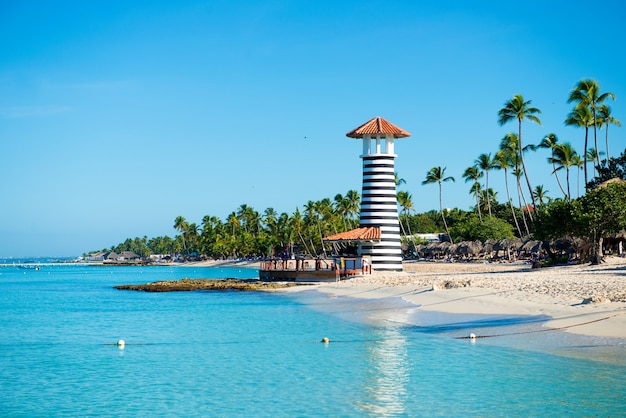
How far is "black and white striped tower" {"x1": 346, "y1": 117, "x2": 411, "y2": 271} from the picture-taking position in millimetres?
44688

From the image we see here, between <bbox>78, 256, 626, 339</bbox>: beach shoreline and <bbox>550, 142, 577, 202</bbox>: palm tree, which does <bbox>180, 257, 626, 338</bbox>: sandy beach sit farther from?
<bbox>550, 142, 577, 202</bbox>: palm tree

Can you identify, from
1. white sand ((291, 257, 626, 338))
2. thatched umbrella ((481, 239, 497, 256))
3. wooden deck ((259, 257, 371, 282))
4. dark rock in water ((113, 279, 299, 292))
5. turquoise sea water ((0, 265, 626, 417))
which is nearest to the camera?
turquoise sea water ((0, 265, 626, 417))

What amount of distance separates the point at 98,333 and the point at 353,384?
13316mm

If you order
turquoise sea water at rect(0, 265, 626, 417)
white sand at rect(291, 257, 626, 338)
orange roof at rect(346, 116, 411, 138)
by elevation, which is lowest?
turquoise sea water at rect(0, 265, 626, 417)

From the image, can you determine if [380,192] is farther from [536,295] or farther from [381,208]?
[536,295]

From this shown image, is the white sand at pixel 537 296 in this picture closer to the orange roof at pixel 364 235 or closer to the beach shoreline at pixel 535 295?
the beach shoreline at pixel 535 295

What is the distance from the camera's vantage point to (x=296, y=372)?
53.7 feet

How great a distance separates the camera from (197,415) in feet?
41.6

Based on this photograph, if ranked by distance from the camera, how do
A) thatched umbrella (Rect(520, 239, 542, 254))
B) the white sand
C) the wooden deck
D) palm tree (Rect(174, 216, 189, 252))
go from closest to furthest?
the white sand
the wooden deck
thatched umbrella (Rect(520, 239, 542, 254))
palm tree (Rect(174, 216, 189, 252))

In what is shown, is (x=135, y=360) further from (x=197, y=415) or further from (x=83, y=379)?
(x=197, y=415)

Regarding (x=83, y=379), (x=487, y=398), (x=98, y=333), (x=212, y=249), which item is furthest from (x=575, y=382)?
(x=212, y=249)

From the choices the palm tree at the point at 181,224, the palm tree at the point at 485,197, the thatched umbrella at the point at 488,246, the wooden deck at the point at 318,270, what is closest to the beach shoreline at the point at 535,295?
the wooden deck at the point at 318,270

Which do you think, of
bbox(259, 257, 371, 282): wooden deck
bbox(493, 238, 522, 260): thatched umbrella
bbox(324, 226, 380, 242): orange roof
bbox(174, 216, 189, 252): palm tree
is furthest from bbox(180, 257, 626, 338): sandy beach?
bbox(174, 216, 189, 252): palm tree

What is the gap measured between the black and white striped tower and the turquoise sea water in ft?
58.5
